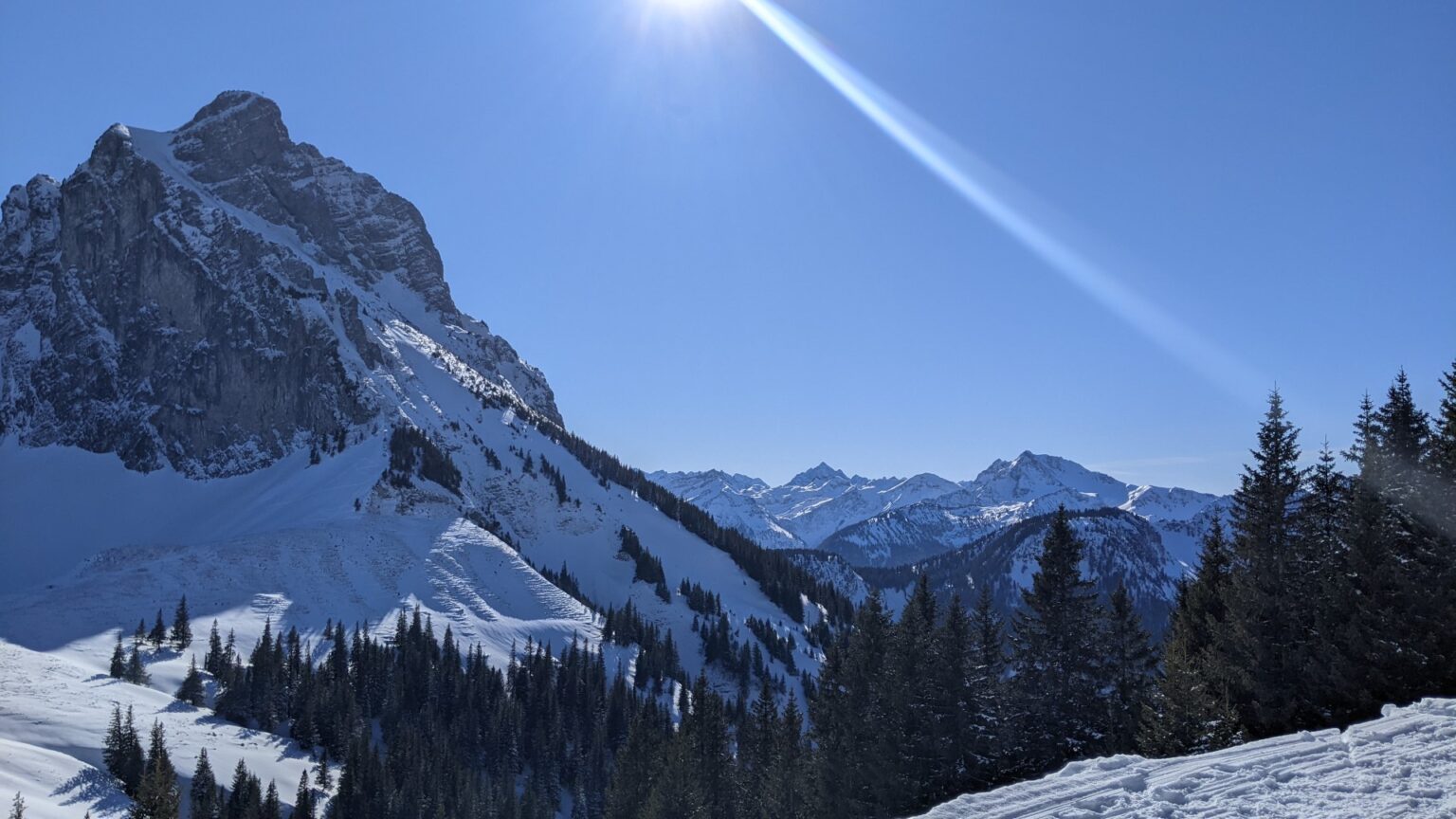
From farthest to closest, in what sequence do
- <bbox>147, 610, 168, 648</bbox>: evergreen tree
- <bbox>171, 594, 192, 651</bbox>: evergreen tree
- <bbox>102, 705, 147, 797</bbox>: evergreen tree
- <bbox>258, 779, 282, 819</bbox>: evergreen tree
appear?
1. <bbox>171, 594, 192, 651</bbox>: evergreen tree
2. <bbox>147, 610, 168, 648</bbox>: evergreen tree
3. <bbox>258, 779, 282, 819</bbox>: evergreen tree
4. <bbox>102, 705, 147, 797</bbox>: evergreen tree

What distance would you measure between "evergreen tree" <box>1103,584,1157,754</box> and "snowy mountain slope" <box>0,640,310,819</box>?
58.0 metres

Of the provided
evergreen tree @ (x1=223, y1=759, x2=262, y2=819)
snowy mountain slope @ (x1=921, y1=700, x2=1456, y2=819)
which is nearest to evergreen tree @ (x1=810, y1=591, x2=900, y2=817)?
snowy mountain slope @ (x1=921, y1=700, x2=1456, y2=819)

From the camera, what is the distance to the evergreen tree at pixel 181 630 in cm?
9600

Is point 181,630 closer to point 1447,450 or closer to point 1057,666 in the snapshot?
point 1057,666

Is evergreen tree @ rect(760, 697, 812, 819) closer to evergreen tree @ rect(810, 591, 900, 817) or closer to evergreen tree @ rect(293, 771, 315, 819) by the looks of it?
evergreen tree @ rect(810, 591, 900, 817)

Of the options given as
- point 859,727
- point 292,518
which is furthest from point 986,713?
point 292,518

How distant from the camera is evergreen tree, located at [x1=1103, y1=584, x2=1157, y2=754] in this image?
90.1 feet

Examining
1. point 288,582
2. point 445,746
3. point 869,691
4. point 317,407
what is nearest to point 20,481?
point 317,407

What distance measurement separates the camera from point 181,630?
319ft

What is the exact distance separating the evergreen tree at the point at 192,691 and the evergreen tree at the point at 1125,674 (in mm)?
84450

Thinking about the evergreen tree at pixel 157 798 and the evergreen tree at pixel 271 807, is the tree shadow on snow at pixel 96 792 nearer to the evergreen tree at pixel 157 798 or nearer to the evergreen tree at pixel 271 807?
the evergreen tree at pixel 157 798

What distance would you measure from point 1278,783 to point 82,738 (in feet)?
265

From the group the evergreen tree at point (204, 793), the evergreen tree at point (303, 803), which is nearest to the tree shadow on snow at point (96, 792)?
the evergreen tree at point (204, 793)

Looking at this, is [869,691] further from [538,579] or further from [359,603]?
[538,579]
